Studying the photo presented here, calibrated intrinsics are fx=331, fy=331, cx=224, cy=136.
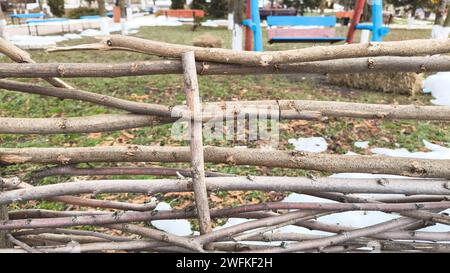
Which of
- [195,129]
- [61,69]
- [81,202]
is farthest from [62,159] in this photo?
[195,129]

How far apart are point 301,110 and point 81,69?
3.69 feet

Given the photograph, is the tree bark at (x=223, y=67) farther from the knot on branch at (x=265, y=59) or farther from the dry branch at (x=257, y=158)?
the dry branch at (x=257, y=158)

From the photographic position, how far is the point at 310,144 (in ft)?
13.9

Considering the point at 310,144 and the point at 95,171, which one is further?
the point at 310,144

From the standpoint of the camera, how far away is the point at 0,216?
177 centimetres

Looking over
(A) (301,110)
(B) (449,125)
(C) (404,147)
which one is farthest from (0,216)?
(B) (449,125)

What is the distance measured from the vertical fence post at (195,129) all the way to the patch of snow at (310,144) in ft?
8.91

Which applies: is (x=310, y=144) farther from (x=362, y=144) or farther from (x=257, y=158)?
(x=257, y=158)

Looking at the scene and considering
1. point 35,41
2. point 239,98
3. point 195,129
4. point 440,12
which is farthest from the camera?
point 35,41

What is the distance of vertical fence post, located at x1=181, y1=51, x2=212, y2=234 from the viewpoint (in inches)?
59.0

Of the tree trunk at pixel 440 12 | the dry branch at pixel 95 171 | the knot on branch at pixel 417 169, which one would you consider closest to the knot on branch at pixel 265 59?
the dry branch at pixel 95 171

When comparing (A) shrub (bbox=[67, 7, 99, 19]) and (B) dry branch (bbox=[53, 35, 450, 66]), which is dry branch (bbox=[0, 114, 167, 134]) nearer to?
(B) dry branch (bbox=[53, 35, 450, 66])

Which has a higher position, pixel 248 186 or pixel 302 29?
pixel 302 29

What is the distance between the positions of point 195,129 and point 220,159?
0.27 metres
